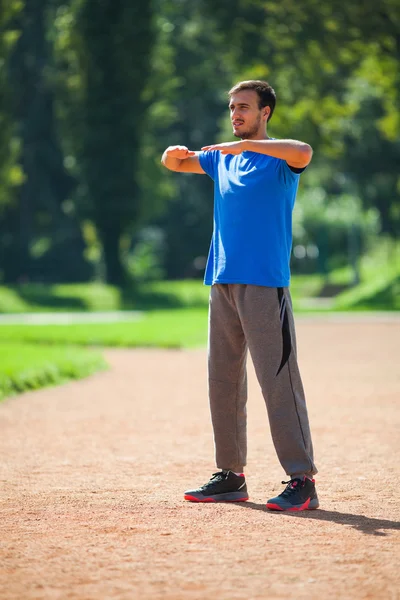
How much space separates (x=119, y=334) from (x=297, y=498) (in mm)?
14940

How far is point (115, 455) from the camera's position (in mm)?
7715

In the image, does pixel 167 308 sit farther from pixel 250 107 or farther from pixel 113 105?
pixel 250 107

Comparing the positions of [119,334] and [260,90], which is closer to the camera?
[260,90]

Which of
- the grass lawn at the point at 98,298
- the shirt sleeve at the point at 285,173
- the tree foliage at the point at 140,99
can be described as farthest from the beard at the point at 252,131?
the grass lawn at the point at 98,298

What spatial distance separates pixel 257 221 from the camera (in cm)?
564

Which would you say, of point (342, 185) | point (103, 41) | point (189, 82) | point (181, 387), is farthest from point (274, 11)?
point (181, 387)

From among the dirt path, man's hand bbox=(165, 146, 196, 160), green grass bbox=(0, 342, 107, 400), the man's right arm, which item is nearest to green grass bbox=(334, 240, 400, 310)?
green grass bbox=(0, 342, 107, 400)

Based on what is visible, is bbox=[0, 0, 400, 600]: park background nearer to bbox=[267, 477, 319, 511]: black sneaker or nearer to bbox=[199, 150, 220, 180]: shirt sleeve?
bbox=[267, 477, 319, 511]: black sneaker

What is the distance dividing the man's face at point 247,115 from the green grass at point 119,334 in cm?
1299

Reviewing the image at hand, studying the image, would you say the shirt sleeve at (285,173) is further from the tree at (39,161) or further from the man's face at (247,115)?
the tree at (39,161)

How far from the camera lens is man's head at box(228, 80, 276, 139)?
5.68 meters

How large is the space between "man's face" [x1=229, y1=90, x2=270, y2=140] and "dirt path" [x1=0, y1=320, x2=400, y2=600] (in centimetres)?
182

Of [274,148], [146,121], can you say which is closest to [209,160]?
[274,148]

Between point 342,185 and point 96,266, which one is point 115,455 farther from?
point 342,185
